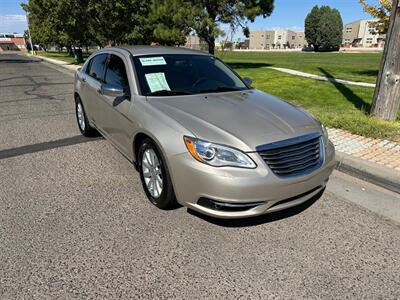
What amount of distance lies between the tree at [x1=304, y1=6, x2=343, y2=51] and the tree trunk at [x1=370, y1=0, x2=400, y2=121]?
86.6 meters

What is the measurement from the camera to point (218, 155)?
2734 mm

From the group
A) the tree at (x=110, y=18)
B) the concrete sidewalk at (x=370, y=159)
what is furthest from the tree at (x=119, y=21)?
the concrete sidewalk at (x=370, y=159)

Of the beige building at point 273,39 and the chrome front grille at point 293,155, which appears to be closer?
the chrome front grille at point 293,155

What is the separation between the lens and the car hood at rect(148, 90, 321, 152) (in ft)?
9.27

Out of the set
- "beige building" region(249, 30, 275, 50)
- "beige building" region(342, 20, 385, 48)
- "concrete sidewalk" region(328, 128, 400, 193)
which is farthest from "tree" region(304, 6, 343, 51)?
"concrete sidewalk" region(328, 128, 400, 193)

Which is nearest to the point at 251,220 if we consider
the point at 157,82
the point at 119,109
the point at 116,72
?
the point at 157,82

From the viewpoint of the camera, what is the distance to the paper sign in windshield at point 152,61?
3.95 m

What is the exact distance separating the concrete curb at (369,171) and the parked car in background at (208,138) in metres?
1.18

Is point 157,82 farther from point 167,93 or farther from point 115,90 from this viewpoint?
point 115,90

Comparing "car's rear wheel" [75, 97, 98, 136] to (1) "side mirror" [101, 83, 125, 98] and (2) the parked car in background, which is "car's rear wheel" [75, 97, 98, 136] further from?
(1) "side mirror" [101, 83, 125, 98]

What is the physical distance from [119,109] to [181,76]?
833 mm

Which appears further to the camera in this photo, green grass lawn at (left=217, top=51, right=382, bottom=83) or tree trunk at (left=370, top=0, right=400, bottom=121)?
green grass lawn at (left=217, top=51, right=382, bottom=83)

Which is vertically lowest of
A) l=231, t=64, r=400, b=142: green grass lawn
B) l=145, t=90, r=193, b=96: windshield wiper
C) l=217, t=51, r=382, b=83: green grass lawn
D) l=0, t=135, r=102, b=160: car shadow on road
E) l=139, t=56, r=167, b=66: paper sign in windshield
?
l=217, t=51, r=382, b=83: green grass lawn

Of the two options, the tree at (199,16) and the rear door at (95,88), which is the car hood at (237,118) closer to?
the rear door at (95,88)
